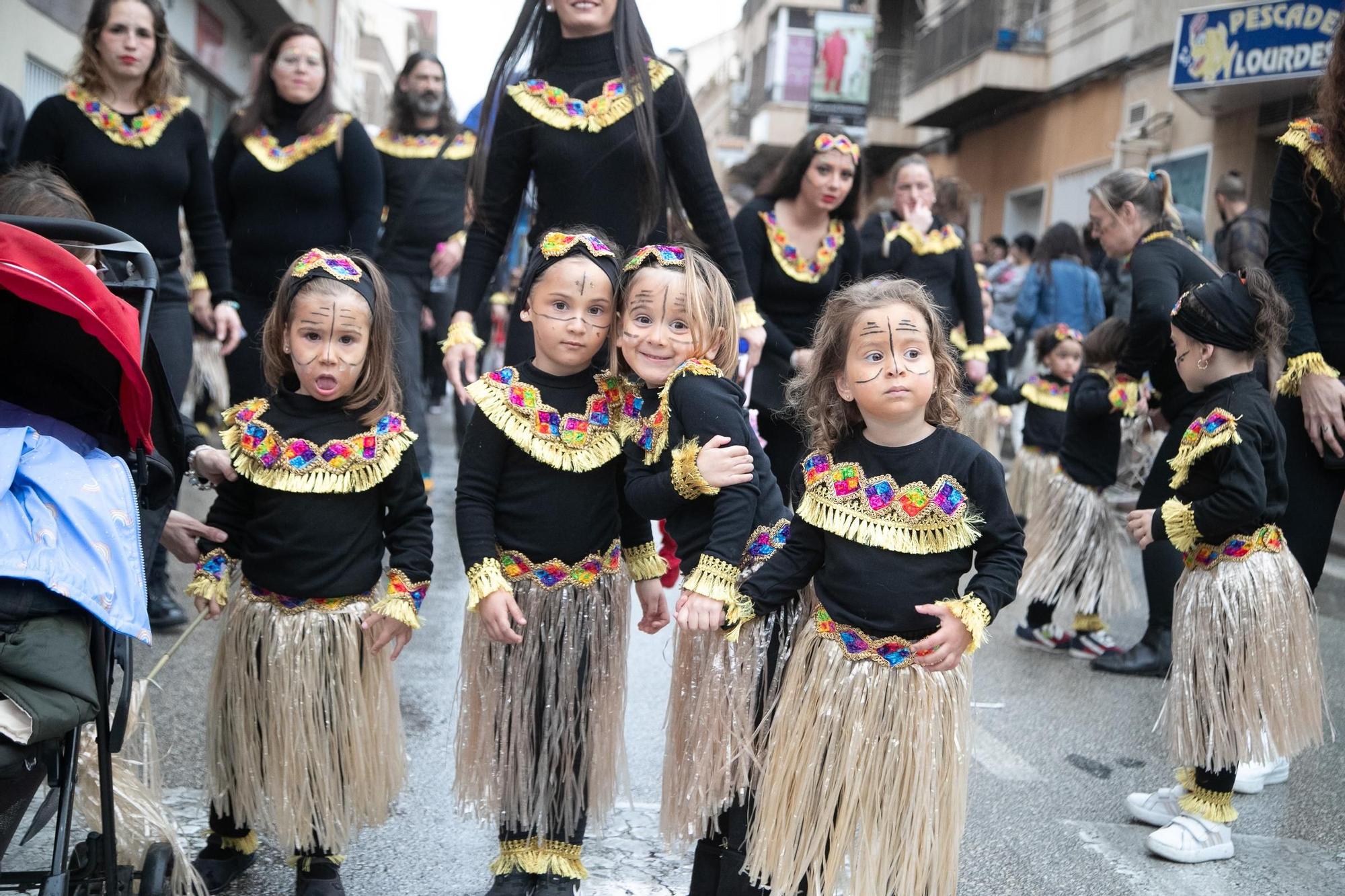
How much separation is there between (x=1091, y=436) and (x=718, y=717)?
123 inches

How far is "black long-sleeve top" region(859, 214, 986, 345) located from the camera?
18.6 ft

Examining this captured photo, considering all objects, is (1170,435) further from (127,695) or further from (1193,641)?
(127,695)

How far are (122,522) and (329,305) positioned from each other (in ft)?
2.48

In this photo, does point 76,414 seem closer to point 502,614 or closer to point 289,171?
point 502,614

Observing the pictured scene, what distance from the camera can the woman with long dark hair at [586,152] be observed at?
3.18 metres

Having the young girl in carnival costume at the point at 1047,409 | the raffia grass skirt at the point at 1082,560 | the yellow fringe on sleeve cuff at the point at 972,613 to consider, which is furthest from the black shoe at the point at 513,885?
the young girl in carnival costume at the point at 1047,409

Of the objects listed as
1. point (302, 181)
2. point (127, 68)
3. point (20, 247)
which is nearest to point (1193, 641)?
point (20, 247)

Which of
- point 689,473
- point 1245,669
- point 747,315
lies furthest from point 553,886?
point 1245,669

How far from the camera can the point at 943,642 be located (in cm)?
235

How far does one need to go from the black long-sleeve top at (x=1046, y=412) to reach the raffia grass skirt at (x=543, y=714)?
4.20m

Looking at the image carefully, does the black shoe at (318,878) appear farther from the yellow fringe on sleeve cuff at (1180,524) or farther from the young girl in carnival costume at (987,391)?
the young girl in carnival costume at (987,391)

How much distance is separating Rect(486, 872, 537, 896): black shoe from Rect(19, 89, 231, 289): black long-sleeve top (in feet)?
7.79

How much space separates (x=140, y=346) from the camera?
221 cm

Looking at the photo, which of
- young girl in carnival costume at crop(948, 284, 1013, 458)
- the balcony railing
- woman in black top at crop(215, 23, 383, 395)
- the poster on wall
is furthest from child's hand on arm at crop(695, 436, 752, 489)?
the poster on wall
